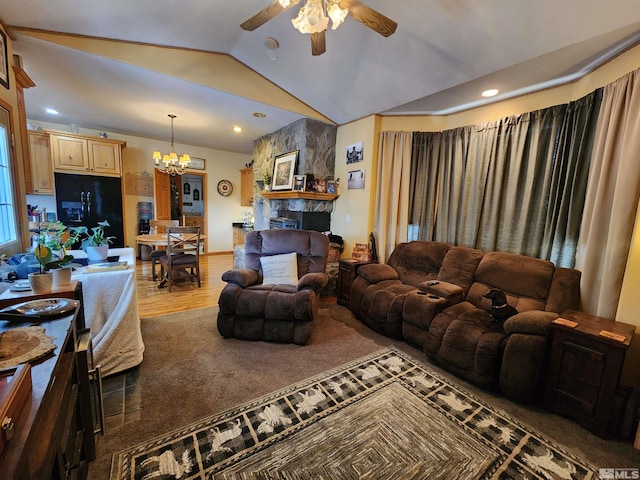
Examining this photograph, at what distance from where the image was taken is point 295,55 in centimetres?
288

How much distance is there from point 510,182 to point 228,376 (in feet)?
10.5

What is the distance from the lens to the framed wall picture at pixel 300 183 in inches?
158

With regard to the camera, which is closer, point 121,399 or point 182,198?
point 121,399

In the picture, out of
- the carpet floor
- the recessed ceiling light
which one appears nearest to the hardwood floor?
the carpet floor

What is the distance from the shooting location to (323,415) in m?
1.77

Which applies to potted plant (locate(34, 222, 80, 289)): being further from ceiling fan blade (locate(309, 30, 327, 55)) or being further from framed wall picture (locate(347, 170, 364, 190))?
framed wall picture (locate(347, 170, 364, 190))

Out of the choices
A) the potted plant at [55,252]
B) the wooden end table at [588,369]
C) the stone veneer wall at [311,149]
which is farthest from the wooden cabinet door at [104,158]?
the wooden end table at [588,369]

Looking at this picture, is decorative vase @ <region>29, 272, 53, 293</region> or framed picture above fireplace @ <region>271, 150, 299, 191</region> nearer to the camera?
decorative vase @ <region>29, 272, 53, 293</region>

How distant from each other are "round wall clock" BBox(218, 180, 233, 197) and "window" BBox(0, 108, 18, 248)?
4.46m

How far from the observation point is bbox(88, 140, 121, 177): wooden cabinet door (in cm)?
478

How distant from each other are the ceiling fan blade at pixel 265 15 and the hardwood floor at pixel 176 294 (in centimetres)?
302

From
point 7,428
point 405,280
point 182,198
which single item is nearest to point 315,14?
point 7,428

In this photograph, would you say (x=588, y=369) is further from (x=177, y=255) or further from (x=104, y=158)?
(x=104, y=158)

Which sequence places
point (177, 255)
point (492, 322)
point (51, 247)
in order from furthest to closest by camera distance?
point (177, 255)
point (492, 322)
point (51, 247)
